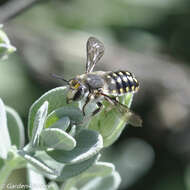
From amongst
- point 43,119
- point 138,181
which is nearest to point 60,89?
point 43,119

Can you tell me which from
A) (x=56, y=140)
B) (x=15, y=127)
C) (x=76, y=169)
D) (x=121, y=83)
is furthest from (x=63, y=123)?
(x=121, y=83)

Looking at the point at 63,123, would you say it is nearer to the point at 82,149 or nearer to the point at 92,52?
the point at 82,149

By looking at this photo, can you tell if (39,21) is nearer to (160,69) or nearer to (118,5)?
(118,5)

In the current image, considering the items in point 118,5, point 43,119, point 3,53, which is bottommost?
point 118,5

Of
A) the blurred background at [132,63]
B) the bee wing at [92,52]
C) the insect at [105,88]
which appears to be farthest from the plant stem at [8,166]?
the blurred background at [132,63]

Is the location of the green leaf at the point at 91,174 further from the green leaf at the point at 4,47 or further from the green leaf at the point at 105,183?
the green leaf at the point at 4,47
